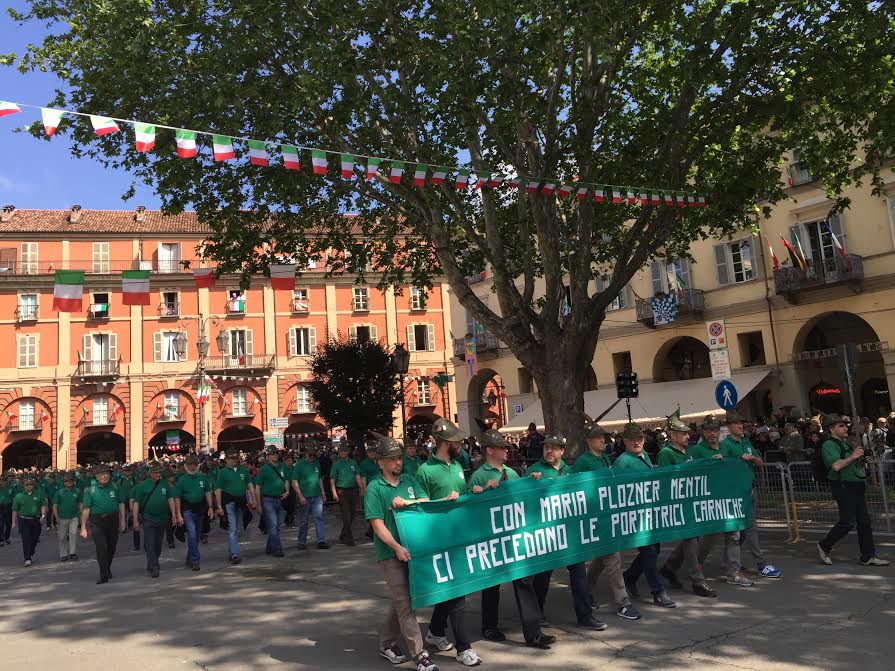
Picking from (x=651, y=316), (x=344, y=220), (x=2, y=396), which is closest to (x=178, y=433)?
(x=2, y=396)

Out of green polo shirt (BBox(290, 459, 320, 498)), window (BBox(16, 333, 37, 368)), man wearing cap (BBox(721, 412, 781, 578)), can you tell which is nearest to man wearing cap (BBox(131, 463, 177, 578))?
green polo shirt (BBox(290, 459, 320, 498))

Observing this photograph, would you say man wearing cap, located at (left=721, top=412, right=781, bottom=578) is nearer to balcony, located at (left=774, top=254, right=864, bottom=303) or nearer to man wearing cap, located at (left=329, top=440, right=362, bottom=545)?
man wearing cap, located at (left=329, top=440, right=362, bottom=545)

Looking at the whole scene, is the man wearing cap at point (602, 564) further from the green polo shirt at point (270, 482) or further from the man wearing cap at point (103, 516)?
the man wearing cap at point (103, 516)

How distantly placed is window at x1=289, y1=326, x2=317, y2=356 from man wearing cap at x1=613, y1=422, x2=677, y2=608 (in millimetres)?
43249

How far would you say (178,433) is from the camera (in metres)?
48.1

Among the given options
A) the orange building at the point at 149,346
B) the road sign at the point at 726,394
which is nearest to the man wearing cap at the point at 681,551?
the road sign at the point at 726,394

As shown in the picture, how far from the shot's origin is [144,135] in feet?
32.6

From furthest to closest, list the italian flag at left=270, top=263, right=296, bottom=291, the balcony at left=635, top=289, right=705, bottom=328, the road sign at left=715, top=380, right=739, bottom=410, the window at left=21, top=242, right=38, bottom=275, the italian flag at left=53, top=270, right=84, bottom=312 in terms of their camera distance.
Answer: the window at left=21, top=242, right=38, bottom=275 → the balcony at left=635, top=289, right=705, bottom=328 → the italian flag at left=270, top=263, right=296, bottom=291 → the road sign at left=715, top=380, right=739, bottom=410 → the italian flag at left=53, top=270, right=84, bottom=312

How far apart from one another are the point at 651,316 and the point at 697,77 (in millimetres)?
18402

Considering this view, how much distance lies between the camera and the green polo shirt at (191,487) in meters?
12.4

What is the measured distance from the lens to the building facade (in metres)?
→ 25.2

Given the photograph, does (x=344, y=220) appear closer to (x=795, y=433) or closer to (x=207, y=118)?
(x=207, y=118)

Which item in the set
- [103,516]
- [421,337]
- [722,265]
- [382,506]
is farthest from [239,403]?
[382,506]

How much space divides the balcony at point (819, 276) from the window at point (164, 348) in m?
35.3
